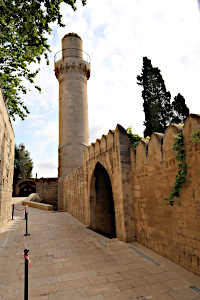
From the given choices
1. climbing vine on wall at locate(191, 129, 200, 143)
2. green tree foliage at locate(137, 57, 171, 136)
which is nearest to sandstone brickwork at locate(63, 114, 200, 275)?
climbing vine on wall at locate(191, 129, 200, 143)

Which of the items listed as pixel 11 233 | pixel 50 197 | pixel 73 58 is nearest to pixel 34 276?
pixel 11 233

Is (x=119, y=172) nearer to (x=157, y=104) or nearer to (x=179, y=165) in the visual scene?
(x=179, y=165)

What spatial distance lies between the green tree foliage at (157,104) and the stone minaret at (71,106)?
6802mm

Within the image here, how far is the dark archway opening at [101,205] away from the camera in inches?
364

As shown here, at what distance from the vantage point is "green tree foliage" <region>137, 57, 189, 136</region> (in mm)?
20375

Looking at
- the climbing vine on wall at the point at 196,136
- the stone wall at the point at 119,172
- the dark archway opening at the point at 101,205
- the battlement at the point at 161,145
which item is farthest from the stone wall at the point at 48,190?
the climbing vine on wall at the point at 196,136

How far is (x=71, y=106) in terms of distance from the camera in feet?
A: 64.9

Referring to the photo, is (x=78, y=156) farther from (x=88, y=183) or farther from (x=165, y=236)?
(x=165, y=236)

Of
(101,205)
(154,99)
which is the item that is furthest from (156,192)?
(154,99)

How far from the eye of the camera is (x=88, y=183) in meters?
9.69

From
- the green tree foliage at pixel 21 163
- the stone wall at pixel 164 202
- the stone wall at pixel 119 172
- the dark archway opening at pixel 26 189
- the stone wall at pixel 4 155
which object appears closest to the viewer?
the stone wall at pixel 164 202

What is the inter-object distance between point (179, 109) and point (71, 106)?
462 inches

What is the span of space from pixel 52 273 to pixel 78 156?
1549 cm

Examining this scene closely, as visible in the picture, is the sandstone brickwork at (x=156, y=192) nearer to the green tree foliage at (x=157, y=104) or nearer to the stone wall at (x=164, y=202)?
the stone wall at (x=164, y=202)
